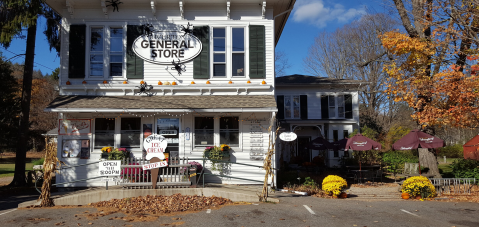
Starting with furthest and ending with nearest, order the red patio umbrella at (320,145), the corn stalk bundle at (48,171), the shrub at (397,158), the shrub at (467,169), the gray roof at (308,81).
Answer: the gray roof at (308,81) < the shrub at (397,158) < the red patio umbrella at (320,145) < the shrub at (467,169) < the corn stalk bundle at (48,171)

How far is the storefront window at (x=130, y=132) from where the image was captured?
12.3m

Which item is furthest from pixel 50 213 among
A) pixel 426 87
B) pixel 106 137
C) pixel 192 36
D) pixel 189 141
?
pixel 426 87

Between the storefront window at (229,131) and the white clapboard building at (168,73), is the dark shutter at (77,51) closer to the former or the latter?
the white clapboard building at (168,73)

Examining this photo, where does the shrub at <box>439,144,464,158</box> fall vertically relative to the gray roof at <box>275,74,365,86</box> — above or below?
below

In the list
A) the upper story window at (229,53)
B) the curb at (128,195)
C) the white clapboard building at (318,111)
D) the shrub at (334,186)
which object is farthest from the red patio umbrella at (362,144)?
the white clapboard building at (318,111)

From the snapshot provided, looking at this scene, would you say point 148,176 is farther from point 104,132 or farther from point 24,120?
point 24,120

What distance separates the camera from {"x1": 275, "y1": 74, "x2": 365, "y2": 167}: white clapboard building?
24438 mm

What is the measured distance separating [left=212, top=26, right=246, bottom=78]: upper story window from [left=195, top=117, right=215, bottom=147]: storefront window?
177cm

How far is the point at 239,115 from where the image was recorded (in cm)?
1235

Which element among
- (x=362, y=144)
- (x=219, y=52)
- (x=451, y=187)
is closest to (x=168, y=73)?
(x=219, y=52)

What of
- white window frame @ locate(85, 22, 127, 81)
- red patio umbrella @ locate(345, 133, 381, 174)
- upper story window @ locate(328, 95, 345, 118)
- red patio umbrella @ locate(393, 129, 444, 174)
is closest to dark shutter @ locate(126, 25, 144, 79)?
white window frame @ locate(85, 22, 127, 81)

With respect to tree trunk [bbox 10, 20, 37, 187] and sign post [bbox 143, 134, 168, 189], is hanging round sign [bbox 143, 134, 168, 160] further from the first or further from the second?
tree trunk [bbox 10, 20, 37, 187]

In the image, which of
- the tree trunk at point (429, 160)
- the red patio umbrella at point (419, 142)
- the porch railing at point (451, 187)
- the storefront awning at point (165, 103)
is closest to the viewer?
the storefront awning at point (165, 103)

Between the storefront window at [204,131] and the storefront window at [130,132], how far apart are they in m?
2.21
